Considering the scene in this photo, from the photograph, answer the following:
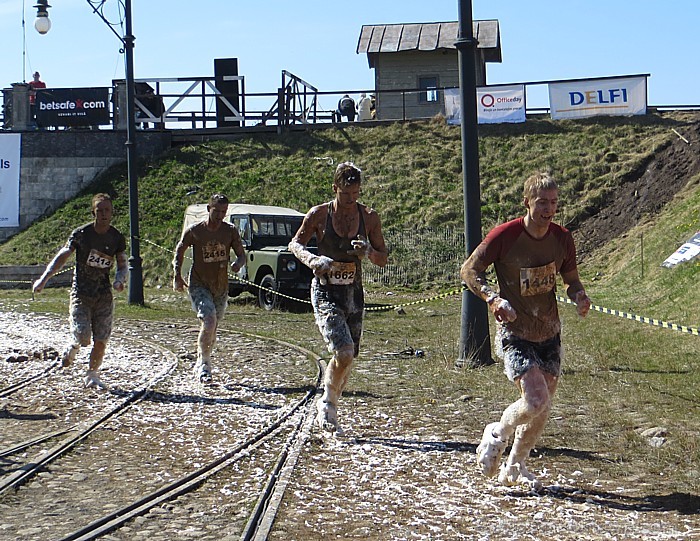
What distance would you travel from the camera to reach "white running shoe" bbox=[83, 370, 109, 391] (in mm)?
9321

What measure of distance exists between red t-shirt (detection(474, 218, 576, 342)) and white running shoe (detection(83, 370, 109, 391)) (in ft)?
16.5

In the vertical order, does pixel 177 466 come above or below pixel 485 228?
below

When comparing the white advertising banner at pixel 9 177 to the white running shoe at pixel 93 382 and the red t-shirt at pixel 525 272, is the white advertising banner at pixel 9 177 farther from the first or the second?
the red t-shirt at pixel 525 272

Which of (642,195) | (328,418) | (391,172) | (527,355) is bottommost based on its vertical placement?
(328,418)

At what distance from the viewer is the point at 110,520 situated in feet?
16.1

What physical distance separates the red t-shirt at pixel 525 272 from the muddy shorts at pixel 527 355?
0.04 meters

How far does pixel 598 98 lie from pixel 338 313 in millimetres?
26207

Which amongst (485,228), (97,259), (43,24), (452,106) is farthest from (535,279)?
(452,106)

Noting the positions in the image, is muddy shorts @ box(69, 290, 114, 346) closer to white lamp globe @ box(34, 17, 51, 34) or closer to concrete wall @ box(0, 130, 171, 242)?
white lamp globe @ box(34, 17, 51, 34)

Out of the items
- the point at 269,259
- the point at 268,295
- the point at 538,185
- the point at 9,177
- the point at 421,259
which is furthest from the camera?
the point at 9,177

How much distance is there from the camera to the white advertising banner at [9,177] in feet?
104

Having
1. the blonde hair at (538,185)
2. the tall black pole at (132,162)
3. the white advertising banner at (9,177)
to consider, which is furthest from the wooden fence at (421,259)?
the blonde hair at (538,185)

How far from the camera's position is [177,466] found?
243 inches

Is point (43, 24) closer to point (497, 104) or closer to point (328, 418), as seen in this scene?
point (328, 418)
